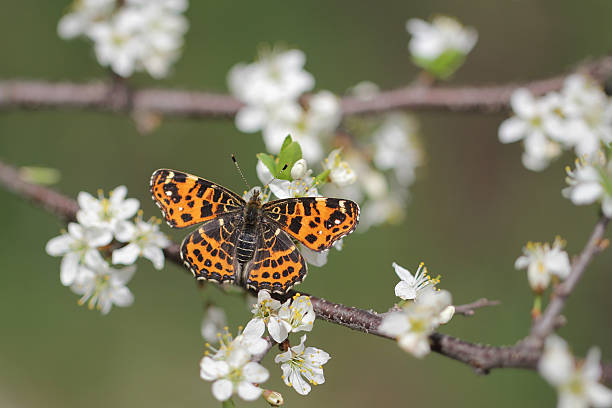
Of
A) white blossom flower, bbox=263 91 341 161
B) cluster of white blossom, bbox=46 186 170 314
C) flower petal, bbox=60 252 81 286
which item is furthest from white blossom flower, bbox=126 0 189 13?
flower petal, bbox=60 252 81 286

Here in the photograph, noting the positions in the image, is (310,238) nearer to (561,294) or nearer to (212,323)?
(212,323)

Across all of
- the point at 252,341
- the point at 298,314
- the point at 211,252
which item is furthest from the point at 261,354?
the point at 211,252

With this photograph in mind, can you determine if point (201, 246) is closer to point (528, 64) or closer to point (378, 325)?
point (378, 325)

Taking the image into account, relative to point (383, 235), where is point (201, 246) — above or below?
below

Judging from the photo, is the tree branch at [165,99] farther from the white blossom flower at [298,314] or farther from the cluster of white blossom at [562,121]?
the white blossom flower at [298,314]

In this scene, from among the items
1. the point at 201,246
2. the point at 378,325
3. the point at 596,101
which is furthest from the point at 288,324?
the point at 596,101

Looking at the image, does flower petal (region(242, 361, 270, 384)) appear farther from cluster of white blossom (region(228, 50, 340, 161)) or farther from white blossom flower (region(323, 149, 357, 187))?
cluster of white blossom (region(228, 50, 340, 161))
